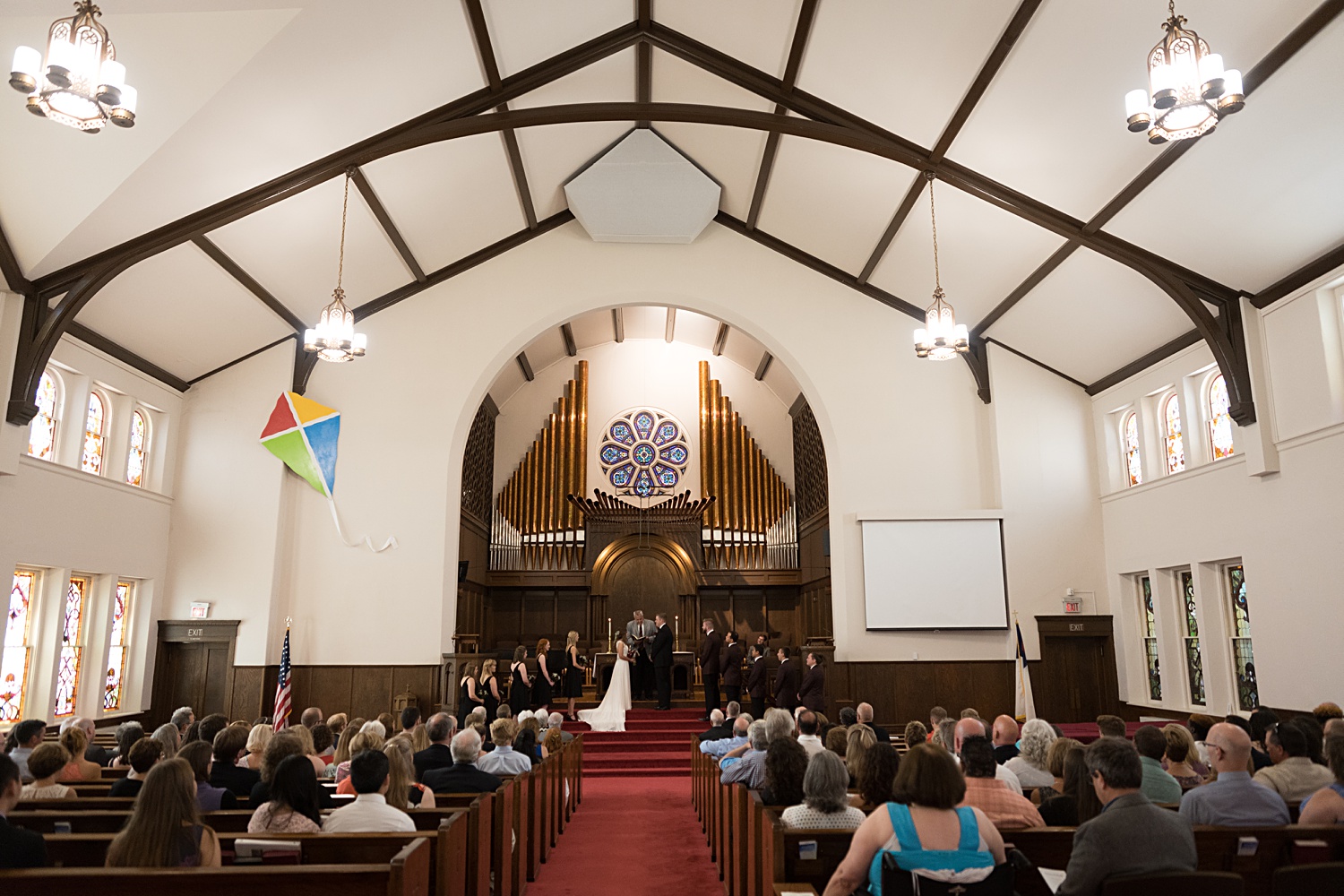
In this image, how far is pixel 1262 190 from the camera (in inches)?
298

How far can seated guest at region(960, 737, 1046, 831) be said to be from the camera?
3479 millimetres

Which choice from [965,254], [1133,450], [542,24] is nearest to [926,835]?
[542,24]

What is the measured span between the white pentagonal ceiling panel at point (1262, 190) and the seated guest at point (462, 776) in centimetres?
695

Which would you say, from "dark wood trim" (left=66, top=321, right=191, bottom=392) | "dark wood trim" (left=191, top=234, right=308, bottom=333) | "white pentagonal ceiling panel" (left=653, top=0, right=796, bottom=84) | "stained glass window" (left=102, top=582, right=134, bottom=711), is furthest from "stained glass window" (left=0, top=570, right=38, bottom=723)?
"white pentagonal ceiling panel" (left=653, top=0, right=796, bottom=84)

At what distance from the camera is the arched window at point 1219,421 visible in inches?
380

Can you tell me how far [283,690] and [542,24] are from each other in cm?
779

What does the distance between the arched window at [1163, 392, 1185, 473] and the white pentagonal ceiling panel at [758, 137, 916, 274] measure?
385 cm

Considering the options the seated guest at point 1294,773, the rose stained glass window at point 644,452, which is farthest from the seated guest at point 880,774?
the rose stained glass window at point 644,452

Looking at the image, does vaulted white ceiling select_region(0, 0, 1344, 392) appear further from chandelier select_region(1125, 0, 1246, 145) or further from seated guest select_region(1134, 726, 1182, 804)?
seated guest select_region(1134, 726, 1182, 804)

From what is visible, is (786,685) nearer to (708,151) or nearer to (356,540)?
(356,540)

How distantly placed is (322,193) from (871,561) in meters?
7.59

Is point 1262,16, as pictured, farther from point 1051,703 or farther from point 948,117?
point 1051,703

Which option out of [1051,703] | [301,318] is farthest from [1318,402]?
[301,318]

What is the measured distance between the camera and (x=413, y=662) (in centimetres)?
1155
